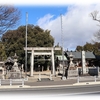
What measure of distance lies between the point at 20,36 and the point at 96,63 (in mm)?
21464

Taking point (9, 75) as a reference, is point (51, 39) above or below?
above

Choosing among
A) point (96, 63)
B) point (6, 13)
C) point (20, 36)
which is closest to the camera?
point (6, 13)

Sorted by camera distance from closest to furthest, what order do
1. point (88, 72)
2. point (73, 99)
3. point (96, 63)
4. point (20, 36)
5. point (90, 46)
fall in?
point (73, 99), point (88, 72), point (20, 36), point (96, 63), point (90, 46)

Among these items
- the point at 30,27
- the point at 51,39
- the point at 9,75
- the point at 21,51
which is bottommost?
the point at 9,75

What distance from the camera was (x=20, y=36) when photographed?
137 ft

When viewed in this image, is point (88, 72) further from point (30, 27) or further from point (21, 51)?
point (30, 27)

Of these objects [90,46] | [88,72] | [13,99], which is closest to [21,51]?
[88,72]

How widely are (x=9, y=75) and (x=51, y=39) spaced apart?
20.6 m

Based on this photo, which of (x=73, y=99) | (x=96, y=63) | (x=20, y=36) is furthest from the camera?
(x=96, y=63)

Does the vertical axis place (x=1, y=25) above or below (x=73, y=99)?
above

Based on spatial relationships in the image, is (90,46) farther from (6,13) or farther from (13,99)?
(13,99)

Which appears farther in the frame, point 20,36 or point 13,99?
point 20,36

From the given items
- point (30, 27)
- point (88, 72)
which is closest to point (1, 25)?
point (88, 72)

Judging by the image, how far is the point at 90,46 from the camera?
64.6 meters
